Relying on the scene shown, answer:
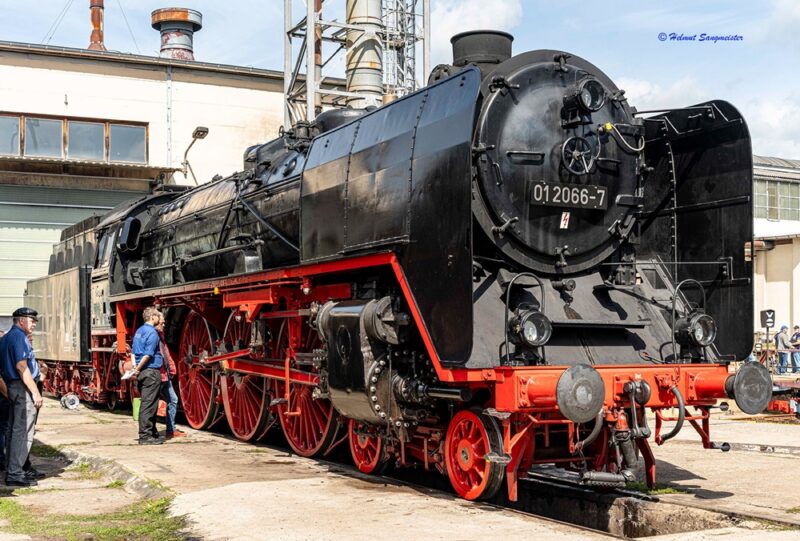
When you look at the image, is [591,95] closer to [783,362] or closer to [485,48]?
[485,48]

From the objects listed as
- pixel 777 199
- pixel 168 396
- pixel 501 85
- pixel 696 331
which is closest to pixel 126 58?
pixel 168 396

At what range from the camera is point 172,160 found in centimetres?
2614

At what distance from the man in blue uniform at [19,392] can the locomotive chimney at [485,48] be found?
14.6 feet

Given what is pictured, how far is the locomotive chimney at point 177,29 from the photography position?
33.5 meters

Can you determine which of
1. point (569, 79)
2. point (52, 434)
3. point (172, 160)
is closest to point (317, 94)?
point (172, 160)

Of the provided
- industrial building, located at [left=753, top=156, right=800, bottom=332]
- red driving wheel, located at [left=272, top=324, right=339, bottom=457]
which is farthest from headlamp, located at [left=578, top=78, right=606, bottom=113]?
industrial building, located at [left=753, top=156, right=800, bottom=332]

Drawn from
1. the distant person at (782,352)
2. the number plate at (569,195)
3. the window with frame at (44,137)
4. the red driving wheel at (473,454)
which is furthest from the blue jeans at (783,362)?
the window with frame at (44,137)

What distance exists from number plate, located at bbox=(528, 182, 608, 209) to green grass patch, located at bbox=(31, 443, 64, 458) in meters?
6.41

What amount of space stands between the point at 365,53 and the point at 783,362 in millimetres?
11779

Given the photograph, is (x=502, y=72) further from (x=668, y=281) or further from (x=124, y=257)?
(x=124, y=257)

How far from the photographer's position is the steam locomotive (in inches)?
275

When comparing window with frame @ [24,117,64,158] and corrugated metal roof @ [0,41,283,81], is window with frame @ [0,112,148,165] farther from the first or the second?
corrugated metal roof @ [0,41,283,81]

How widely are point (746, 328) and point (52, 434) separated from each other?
29.6 ft

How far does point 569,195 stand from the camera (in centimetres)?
756
